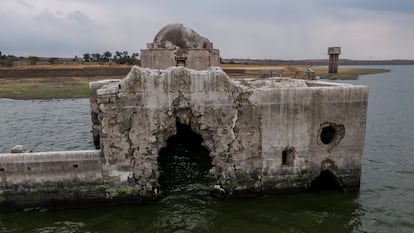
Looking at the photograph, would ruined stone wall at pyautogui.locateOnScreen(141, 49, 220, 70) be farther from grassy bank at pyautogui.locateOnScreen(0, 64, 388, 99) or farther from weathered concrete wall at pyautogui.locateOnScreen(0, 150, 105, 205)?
grassy bank at pyautogui.locateOnScreen(0, 64, 388, 99)

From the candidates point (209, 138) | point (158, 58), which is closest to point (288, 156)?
point (209, 138)

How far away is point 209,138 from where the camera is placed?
37.5ft

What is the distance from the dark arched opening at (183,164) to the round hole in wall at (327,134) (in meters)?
4.48

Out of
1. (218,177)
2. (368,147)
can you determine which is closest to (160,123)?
(218,177)

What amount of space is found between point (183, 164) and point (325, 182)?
20.1 feet

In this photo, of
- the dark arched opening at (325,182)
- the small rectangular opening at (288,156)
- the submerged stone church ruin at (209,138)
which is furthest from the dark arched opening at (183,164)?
the dark arched opening at (325,182)

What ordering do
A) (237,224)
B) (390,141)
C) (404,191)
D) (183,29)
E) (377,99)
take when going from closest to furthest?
1. (237,224)
2. (404,191)
3. (183,29)
4. (390,141)
5. (377,99)

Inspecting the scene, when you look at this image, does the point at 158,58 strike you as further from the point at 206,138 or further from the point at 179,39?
the point at 206,138

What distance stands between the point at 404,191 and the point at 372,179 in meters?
1.38

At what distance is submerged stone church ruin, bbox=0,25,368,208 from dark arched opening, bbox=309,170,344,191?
20 centimetres

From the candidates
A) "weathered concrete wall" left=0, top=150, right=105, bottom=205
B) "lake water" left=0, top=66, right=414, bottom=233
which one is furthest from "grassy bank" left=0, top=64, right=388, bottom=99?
"weathered concrete wall" left=0, top=150, right=105, bottom=205

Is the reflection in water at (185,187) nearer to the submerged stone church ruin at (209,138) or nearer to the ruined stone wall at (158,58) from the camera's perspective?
the submerged stone church ruin at (209,138)

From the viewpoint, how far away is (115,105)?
35.0 ft

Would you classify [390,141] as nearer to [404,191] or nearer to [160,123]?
[404,191]
